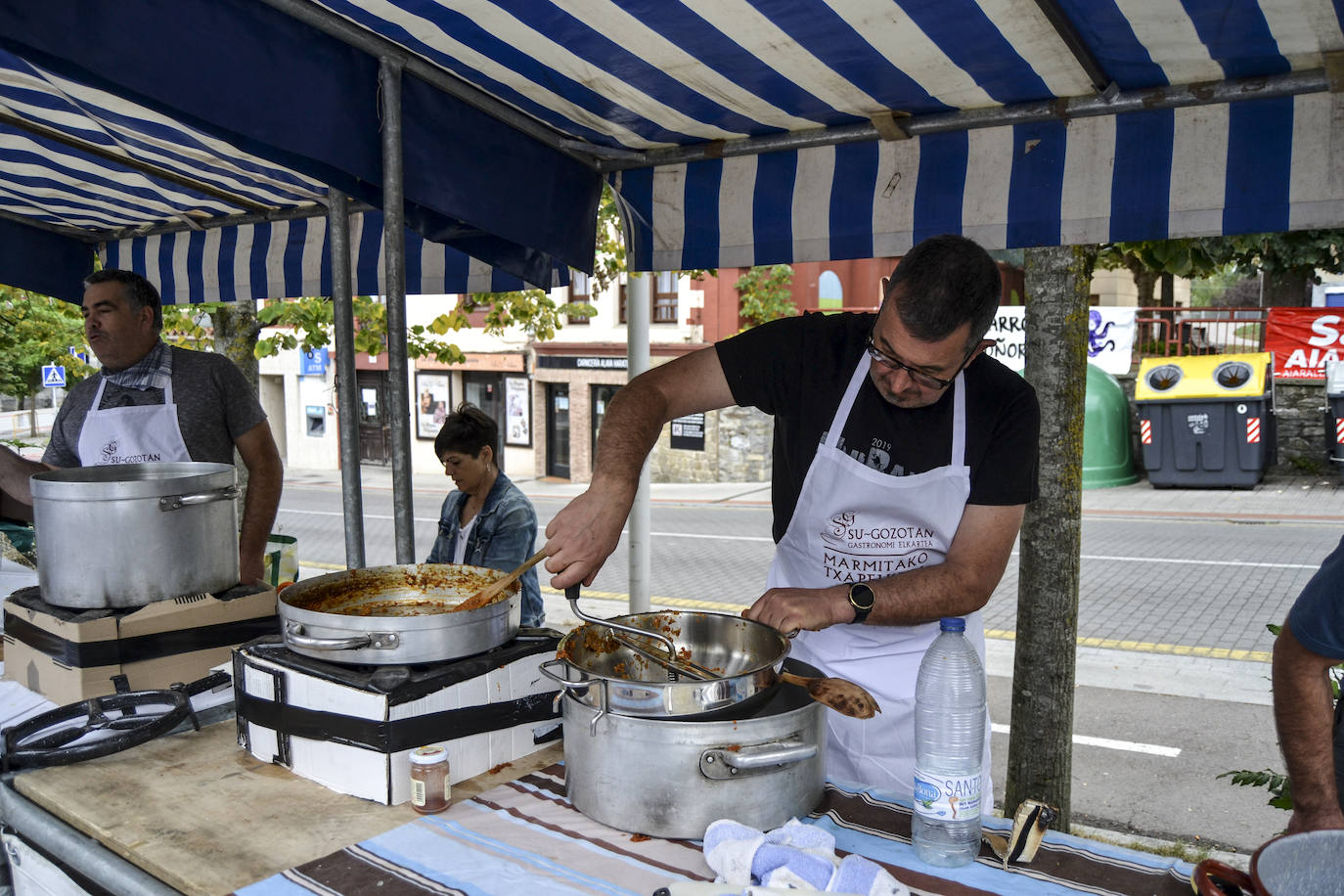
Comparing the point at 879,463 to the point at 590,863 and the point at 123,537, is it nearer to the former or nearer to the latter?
the point at 590,863

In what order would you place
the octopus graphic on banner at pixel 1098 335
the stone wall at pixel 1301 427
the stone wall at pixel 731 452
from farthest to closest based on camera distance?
the stone wall at pixel 731 452
the octopus graphic on banner at pixel 1098 335
the stone wall at pixel 1301 427

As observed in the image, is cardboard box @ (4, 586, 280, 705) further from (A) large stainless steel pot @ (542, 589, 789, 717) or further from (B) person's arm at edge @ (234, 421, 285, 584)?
(A) large stainless steel pot @ (542, 589, 789, 717)

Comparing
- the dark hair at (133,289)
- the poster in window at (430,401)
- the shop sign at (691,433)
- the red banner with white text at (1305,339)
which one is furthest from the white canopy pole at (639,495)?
the poster in window at (430,401)

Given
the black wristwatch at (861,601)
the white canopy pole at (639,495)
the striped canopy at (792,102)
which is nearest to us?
the black wristwatch at (861,601)

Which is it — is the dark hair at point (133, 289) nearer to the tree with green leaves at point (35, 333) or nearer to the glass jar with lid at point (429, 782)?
the glass jar with lid at point (429, 782)

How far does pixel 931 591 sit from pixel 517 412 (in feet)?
58.6

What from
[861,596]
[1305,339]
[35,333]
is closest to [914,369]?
[861,596]

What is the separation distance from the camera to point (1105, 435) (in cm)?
1397

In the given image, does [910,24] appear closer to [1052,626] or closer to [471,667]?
[471,667]

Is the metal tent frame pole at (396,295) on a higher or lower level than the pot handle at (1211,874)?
higher

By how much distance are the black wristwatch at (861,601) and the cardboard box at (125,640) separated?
58.6 inches

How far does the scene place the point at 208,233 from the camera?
15.9 feet

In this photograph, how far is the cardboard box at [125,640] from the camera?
2244 mm

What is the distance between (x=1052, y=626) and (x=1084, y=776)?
175cm
